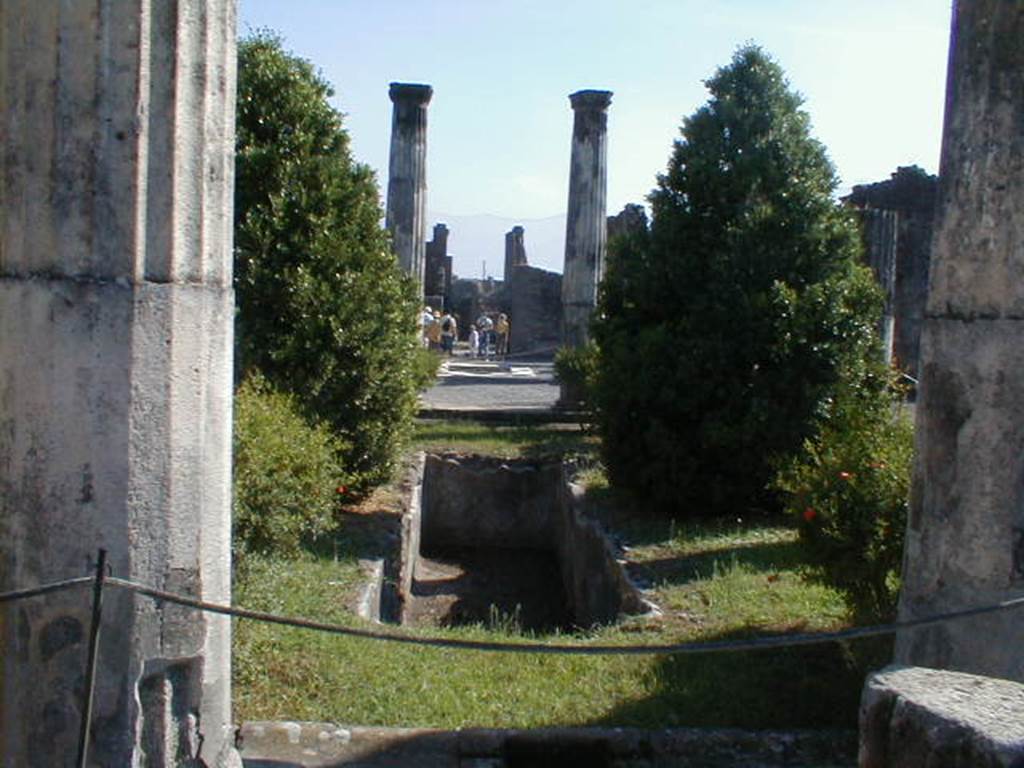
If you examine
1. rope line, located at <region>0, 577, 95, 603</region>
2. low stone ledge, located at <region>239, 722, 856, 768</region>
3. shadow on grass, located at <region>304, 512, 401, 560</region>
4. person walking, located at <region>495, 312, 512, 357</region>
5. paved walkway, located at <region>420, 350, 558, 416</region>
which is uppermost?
rope line, located at <region>0, 577, 95, 603</region>

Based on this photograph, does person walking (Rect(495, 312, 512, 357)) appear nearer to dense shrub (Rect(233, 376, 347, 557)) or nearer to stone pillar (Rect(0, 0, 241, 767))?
dense shrub (Rect(233, 376, 347, 557))

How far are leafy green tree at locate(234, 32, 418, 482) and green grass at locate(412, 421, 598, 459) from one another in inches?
150

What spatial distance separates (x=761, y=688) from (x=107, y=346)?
12.7 ft

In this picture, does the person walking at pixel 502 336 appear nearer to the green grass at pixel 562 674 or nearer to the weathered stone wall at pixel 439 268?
the weathered stone wall at pixel 439 268

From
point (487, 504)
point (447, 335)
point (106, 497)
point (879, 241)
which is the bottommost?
point (487, 504)

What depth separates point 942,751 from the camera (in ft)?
10.4

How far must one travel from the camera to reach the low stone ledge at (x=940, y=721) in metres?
3.09

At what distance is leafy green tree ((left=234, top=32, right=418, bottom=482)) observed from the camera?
394 inches

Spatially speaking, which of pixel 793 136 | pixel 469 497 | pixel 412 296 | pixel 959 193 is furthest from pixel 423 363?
pixel 959 193

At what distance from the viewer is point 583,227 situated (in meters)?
20.7

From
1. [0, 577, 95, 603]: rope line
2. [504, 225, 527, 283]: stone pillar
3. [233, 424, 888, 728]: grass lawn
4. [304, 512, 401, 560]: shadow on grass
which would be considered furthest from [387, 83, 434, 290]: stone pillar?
[504, 225, 527, 283]: stone pillar

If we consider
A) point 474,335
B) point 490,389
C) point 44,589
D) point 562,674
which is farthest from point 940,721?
point 474,335

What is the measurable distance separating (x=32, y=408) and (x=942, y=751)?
2.69 metres

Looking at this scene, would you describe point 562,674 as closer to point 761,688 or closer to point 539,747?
point 761,688
